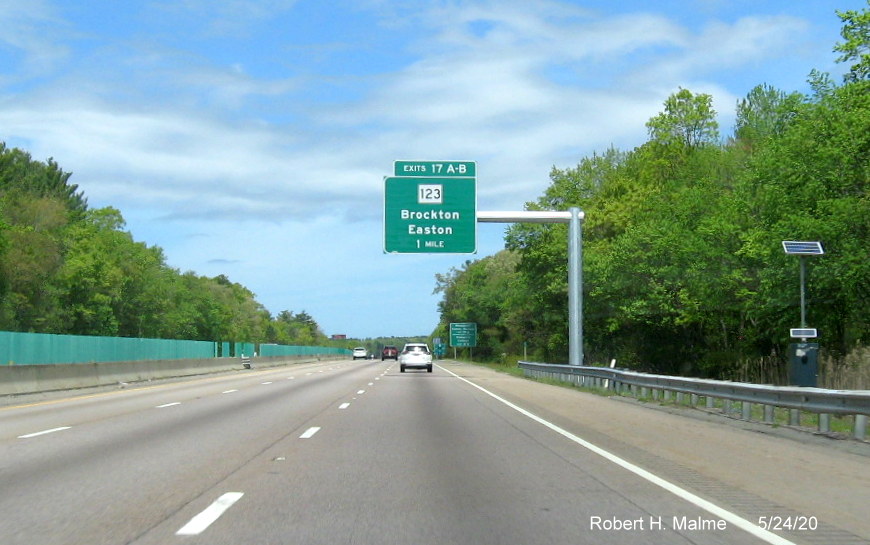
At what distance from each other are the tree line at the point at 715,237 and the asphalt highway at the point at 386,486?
19.0 meters

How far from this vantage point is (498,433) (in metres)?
16.0

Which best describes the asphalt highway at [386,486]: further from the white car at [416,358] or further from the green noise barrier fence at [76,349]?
the white car at [416,358]

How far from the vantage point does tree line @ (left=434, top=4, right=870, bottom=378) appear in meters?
33.9

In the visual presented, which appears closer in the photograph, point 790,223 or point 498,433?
point 498,433

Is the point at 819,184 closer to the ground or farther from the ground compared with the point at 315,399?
farther from the ground

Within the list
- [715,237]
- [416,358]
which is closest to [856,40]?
[715,237]

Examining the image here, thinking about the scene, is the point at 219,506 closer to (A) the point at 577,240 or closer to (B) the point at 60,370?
(B) the point at 60,370

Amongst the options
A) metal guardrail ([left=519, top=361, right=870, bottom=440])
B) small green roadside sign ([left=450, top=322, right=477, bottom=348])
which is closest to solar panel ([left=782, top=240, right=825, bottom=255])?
metal guardrail ([left=519, top=361, right=870, bottom=440])

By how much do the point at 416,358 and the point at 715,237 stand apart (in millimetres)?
19184

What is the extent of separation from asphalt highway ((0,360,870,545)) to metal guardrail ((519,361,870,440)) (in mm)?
956

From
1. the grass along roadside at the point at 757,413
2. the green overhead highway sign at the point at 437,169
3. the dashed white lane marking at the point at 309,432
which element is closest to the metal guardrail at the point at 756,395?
the grass along roadside at the point at 757,413

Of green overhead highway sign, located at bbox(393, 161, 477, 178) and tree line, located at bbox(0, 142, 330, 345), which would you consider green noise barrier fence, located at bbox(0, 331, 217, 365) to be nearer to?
green overhead highway sign, located at bbox(393, 161, 477, 178)

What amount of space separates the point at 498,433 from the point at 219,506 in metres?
8.03

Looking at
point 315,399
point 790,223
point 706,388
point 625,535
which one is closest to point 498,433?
point 706,388
